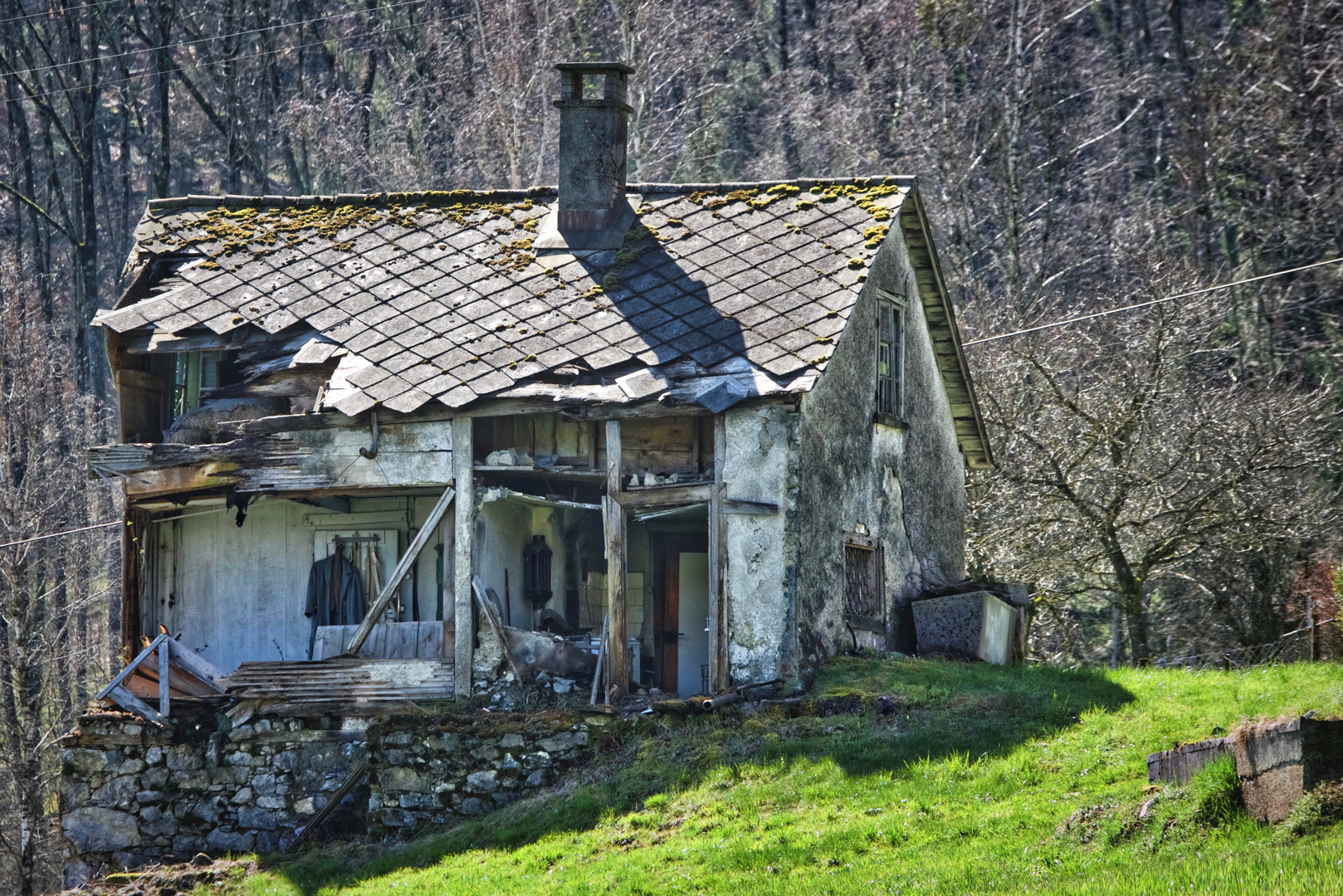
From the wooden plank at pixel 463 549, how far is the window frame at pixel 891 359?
4.85 m

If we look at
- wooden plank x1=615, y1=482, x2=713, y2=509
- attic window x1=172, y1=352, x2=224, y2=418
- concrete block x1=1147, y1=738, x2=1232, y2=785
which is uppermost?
attic window x1=172, y1=352, x2=224, y2=418

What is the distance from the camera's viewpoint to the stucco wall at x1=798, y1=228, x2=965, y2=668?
1666cm

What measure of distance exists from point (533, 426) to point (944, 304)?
19.9ft

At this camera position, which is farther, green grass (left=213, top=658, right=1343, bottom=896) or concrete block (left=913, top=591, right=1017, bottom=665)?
concrete block (left=913, top=591, right=1017, bottom=665)

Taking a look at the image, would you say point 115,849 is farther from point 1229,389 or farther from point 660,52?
point 660,52

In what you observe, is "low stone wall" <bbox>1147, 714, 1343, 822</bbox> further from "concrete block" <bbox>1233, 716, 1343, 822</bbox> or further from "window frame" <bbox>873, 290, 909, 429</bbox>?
"window frame" <bbox>873, 290, 909, 429</bbox>

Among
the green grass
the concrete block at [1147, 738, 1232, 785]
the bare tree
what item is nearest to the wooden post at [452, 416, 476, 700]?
the green grass

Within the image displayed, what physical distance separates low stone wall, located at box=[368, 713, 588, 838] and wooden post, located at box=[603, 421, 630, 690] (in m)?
1.00

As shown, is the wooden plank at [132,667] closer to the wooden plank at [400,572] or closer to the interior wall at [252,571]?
the interior wall at [252,571]

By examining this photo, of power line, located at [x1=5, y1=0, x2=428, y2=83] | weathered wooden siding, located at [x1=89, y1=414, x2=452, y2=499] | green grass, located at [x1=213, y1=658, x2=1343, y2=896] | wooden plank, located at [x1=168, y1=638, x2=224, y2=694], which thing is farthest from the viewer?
power line, located at [x1=5, y1=0, x2=428, y2=83]

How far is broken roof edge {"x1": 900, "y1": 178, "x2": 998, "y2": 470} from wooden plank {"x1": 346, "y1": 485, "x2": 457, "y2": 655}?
6410mm

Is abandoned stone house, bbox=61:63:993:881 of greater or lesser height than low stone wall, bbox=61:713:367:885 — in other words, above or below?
above

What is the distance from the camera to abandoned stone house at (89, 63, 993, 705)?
54.1 ft

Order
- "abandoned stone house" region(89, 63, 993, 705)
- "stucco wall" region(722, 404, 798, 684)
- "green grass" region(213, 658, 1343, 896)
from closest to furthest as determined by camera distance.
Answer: "green grass" region(213, 658, 1343, 896)
"stucco wall" region(722, 404, 798, 684)
"abandoned stone house" region(89, 63, 993, 705)
